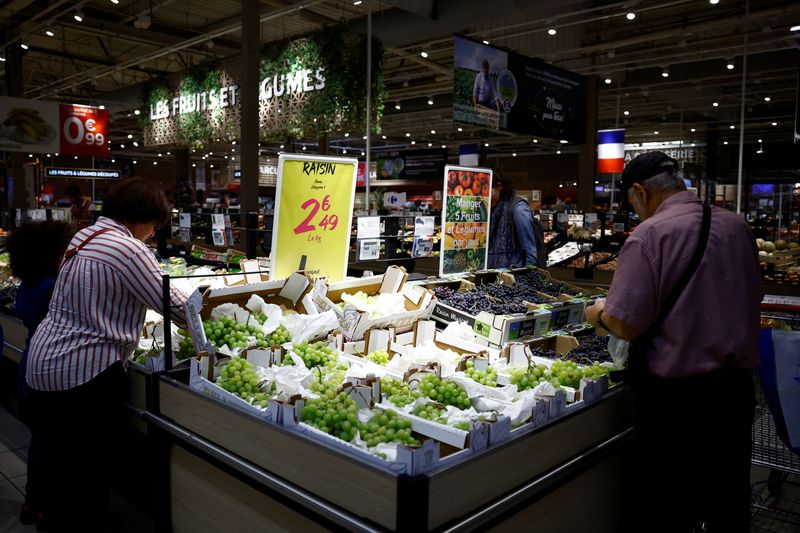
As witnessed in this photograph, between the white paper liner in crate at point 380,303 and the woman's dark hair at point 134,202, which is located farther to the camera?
the white paper liner in crate at point 380,303

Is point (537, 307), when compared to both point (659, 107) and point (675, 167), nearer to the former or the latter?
point (675, 167)

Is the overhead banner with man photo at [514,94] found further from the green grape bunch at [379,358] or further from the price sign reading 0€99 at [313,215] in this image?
the green grape bunch at [379,358]

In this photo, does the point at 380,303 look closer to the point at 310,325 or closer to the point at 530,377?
the point at 310,325

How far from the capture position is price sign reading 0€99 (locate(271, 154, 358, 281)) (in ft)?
12.1

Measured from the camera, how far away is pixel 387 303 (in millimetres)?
3686

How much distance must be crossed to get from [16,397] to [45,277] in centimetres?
224

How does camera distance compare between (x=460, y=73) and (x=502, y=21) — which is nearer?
(x=460, y=73)

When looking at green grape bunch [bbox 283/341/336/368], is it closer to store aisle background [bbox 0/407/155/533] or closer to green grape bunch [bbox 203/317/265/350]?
green grape bunch [bbox 203/317/265/350]

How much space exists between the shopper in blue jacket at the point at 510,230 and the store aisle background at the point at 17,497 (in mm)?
3773

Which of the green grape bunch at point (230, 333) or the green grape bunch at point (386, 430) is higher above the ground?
the green grape bunch at point (230, 333)

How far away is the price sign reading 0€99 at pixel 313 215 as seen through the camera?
12.1 ft

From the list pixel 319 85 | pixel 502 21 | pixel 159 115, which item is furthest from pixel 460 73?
pixel 159 115

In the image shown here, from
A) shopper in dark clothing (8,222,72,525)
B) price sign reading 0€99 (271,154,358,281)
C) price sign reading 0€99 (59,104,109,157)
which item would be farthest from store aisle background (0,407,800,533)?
price sign reading 0€99 (59,104,109,157)

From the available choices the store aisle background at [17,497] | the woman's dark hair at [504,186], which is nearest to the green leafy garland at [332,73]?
the woman's dark hair at [504,186]
